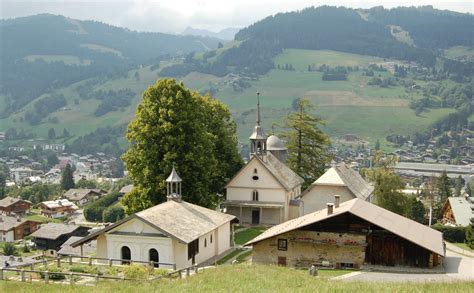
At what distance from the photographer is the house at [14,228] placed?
10112 cm

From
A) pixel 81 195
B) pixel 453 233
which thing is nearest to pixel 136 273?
pixel 453 233

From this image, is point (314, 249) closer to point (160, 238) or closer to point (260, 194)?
point (160, 238)

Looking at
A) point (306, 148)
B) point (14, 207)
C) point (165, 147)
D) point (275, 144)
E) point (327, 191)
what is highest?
point (165, 147)

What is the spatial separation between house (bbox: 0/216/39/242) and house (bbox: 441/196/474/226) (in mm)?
71010

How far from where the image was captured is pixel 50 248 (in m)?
81.6

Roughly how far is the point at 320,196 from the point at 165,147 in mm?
15558

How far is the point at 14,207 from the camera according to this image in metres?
122

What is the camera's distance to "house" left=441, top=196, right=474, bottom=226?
56344 mm

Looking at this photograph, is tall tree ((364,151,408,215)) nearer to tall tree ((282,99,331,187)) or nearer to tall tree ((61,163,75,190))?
tall tree ((282,99,331,187))

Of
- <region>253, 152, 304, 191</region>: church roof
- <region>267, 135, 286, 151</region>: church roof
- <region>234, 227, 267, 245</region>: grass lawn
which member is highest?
<region>267, 135, 286, 151</region>: church roof

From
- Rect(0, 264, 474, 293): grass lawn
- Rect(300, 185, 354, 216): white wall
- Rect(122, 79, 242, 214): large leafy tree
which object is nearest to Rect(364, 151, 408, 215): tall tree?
Rect(300, 185, 354, 216): white wall

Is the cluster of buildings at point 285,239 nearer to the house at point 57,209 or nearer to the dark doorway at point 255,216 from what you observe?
the dark doorway at point 255,216

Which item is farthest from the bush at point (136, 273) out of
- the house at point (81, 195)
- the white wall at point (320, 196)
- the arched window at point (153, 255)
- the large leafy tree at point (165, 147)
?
the house at point (81, 195)

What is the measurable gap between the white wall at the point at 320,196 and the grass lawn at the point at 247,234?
4.61 meters
